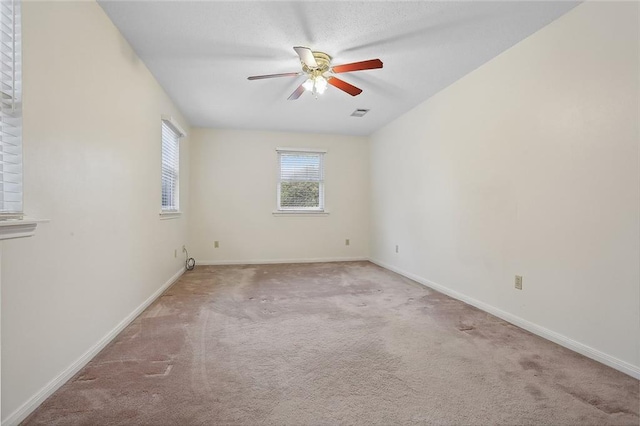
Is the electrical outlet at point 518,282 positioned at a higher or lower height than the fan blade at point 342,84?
lower

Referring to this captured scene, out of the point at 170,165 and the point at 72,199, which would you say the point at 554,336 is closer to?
the point at 72,199

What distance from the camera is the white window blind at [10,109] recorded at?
1.29m

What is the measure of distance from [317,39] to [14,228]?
7.54 feet

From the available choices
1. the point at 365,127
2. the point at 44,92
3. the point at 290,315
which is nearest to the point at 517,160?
the point at 290,315

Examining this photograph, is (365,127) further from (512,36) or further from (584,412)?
(584,412)

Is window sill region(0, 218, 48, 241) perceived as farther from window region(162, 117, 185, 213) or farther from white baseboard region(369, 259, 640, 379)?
white baseboard region(369, 259, 640, 379)

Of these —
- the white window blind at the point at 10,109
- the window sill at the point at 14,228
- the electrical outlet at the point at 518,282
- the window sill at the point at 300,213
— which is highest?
the white window blind at the point at 10,109

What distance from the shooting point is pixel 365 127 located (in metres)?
5.12

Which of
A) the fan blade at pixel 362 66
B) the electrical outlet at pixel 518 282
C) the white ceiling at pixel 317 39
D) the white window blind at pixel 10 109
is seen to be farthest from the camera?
the electrical outlet at pixel 518 282

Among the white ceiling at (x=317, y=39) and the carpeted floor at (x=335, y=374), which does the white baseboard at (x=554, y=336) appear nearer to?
the carpeted floor at (x=335, y=374)

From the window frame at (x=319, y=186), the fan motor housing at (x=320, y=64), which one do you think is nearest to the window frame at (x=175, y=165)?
the window frame at (x=319, y=186)

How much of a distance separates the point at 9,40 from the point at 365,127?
4.45m

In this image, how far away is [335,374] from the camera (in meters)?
1.75

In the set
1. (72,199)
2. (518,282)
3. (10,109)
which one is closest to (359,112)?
(518,282)
